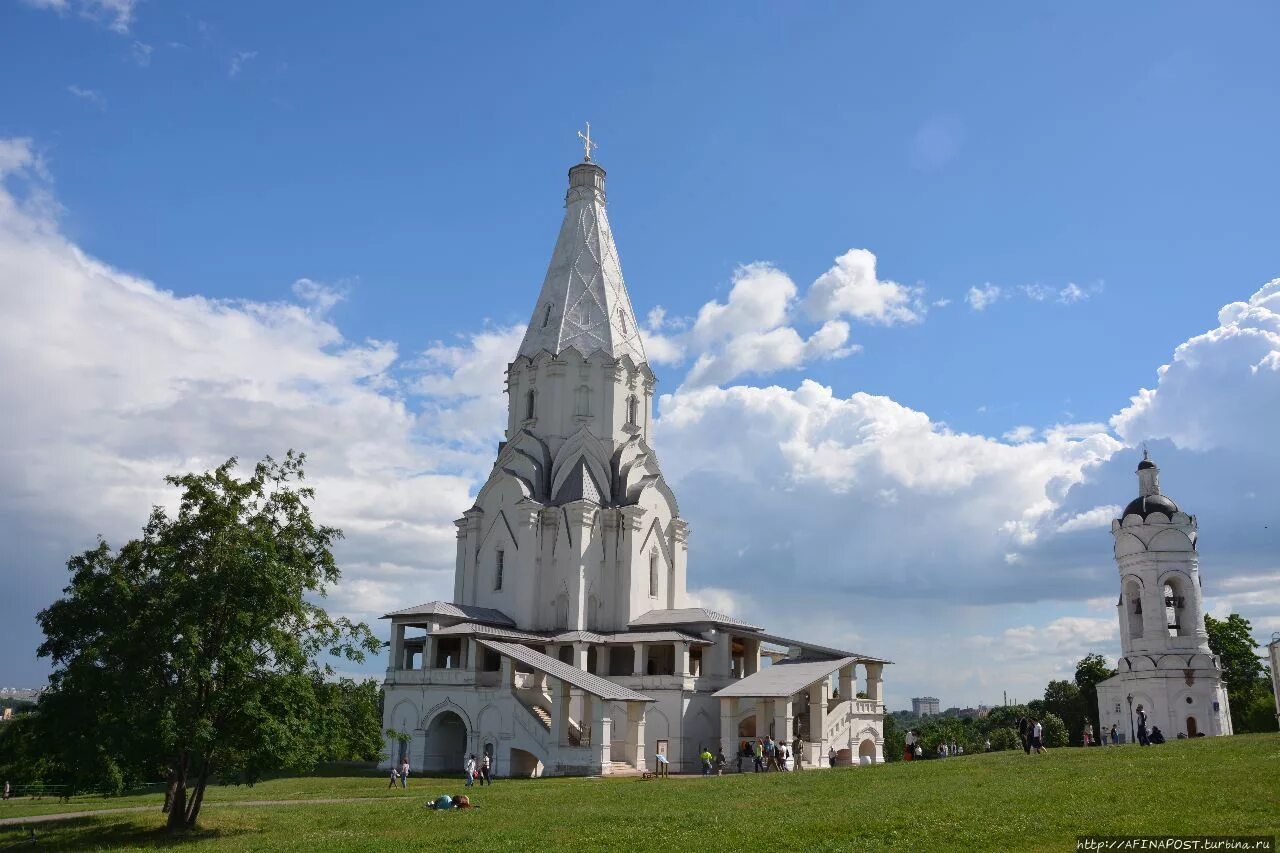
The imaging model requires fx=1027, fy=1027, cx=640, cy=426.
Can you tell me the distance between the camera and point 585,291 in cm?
5075

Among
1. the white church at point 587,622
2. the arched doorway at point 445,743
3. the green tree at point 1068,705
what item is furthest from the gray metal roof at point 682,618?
the green tree at point 1068,705

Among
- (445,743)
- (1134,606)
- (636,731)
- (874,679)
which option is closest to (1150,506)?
(1134,606)

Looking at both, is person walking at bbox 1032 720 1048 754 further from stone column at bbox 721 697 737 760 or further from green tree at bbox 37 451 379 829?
green tree at bbox 37 451 379 829

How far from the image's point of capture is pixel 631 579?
45.1 meters

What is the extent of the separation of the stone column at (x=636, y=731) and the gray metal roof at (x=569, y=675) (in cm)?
50

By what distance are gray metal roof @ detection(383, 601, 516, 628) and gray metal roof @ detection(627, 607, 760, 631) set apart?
18.0 feet

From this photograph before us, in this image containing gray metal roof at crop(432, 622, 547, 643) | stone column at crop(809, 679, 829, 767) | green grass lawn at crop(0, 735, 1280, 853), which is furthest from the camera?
gray metal roof at crop(432, 622, 547, 643)

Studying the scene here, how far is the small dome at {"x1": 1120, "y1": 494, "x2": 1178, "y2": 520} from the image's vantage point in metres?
42.0

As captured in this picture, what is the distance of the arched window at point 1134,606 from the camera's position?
4203 centimetres

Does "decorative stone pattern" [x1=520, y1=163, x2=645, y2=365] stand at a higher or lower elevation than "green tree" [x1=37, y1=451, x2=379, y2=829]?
higher

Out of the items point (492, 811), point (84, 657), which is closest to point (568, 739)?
point (492, 811)

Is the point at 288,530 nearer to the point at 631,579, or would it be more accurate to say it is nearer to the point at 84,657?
the point at 84,657

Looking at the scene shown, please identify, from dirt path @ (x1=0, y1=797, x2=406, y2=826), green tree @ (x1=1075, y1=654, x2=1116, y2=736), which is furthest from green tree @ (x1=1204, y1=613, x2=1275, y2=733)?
dirt path @ (x1=0, y1=797, x2=406, y2=826)

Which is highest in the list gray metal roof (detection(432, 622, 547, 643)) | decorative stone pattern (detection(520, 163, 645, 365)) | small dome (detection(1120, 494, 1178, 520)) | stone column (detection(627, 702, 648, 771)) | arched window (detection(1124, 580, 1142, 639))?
decorative stone pattern (detection(520, 163, 645, 365))
